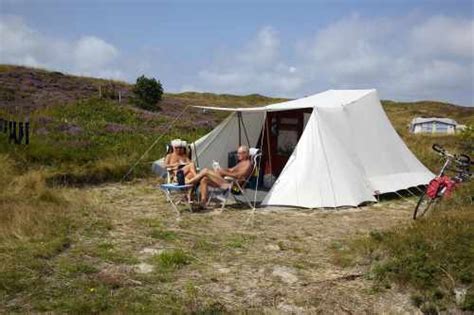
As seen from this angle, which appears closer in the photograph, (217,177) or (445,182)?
(445,182)

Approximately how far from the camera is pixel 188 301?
15.2 feet

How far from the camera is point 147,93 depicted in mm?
25125

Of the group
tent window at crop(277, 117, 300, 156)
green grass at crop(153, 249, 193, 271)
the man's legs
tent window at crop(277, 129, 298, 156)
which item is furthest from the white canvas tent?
green grass at crop(153, 249, 193, 271)

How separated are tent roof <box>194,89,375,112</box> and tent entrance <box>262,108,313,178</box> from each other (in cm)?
30

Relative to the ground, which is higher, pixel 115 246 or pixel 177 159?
pixel 177 159

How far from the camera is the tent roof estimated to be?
10047 millimetres

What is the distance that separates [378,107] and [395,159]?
3.82 ft

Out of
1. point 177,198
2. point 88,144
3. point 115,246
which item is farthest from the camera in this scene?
point 88,144

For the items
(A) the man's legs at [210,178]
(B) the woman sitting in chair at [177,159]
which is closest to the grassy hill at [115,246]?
(A) the man's legs at [210,178]

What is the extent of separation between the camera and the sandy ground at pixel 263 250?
483cm

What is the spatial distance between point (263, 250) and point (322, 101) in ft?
17.0

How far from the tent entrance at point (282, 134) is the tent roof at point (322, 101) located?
0.30 m

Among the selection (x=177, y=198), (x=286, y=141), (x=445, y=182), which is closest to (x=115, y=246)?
(x=177, y=198)

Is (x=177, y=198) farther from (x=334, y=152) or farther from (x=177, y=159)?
(x=334, y=152)
